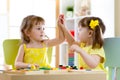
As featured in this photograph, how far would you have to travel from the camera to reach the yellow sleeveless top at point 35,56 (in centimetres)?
188

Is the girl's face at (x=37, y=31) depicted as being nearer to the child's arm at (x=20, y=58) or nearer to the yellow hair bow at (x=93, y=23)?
the child's arm at (x=20, y=58)

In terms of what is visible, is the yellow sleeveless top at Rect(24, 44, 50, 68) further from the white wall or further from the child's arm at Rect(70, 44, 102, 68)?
the white wall

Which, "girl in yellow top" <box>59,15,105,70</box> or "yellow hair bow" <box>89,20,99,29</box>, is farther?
"yellow hair bow" <box>89,20,99,29</box>

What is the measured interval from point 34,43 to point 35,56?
11cm

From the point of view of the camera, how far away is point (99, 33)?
69.1 inches

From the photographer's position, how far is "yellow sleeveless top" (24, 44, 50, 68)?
1.88 meters

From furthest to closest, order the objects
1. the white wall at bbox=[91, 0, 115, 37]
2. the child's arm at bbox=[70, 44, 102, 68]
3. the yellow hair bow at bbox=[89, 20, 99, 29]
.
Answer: the white wall at bbox=[91, 0, 115, 37] → the yellow hair bow at bbox=[89, 20, 99, 29] → the child's arm at bbox=[70, 44, 102, 68]

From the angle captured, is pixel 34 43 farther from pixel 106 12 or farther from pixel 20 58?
pixel 106 12

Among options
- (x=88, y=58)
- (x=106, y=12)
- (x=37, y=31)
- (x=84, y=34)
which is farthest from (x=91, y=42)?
(x=106, y=12)

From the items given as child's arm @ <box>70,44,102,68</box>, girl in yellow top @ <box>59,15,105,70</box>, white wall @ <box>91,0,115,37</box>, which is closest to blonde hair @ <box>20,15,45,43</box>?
girl in yellow top @ <box>59,15,105,70</box>

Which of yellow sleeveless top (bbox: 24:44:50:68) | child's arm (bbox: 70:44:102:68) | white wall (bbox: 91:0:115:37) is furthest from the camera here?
white wall (bbox: 91:0:115:37)

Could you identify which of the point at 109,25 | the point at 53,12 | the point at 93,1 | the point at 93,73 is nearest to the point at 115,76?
the point at 93,73

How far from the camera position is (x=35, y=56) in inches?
75.1

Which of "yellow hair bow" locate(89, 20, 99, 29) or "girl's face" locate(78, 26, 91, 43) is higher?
"yellow hair bow" locate(89, 20, 99, 29)
